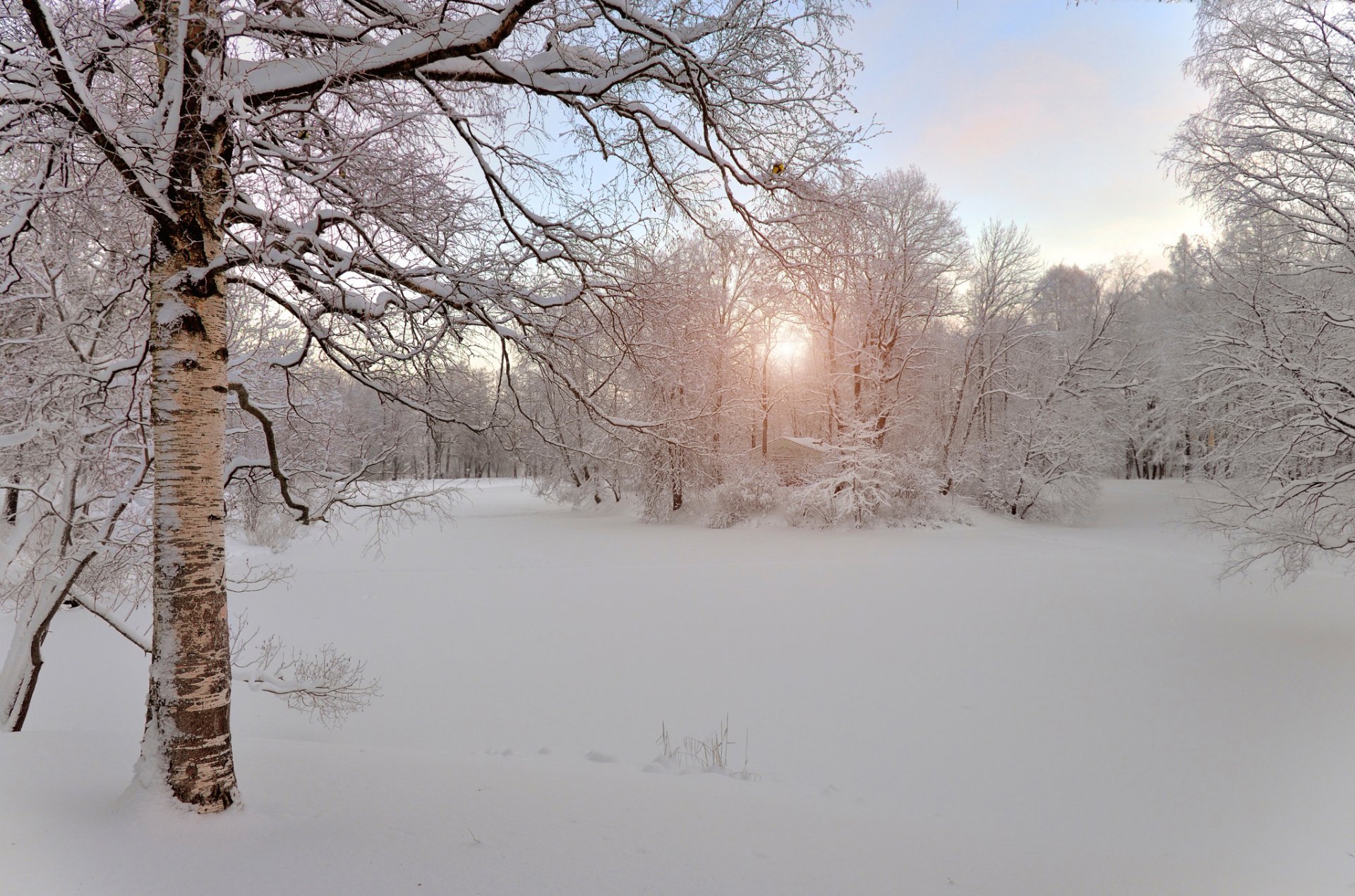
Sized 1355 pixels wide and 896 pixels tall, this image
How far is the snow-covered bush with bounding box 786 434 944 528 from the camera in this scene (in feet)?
61.6

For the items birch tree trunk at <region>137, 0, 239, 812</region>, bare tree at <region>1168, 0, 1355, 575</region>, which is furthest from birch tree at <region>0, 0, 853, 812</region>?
bare tree at <region>1168, 0, 1355, 575</region>

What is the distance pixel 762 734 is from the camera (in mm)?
6961

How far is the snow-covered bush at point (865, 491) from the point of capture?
18.8m

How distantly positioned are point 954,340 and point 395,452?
25.9 metres

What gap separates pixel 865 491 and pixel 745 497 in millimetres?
3794

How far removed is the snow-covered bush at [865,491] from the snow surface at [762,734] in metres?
2.16

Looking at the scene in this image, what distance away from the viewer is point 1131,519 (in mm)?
23125

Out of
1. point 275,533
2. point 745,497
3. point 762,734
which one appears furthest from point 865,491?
point 275,533

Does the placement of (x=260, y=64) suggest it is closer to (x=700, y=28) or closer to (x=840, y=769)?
(x=700, y=28)

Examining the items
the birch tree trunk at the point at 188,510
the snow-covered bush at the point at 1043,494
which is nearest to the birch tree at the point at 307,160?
the birch tree trunk at the point at 188,510

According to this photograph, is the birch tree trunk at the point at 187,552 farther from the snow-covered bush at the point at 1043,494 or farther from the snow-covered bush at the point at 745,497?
the snow-covered bush at the point at 1043,494

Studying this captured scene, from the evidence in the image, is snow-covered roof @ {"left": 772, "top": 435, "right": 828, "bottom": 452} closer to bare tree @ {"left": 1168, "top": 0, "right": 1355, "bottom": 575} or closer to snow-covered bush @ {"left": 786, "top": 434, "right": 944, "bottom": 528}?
snow-covered bush @ {"left": 786, "top": 434, "right": 944, "bottom": 528}

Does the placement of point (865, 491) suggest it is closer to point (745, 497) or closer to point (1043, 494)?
point (745, 497)

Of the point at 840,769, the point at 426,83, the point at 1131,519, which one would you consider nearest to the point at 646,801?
the point at 840,769
